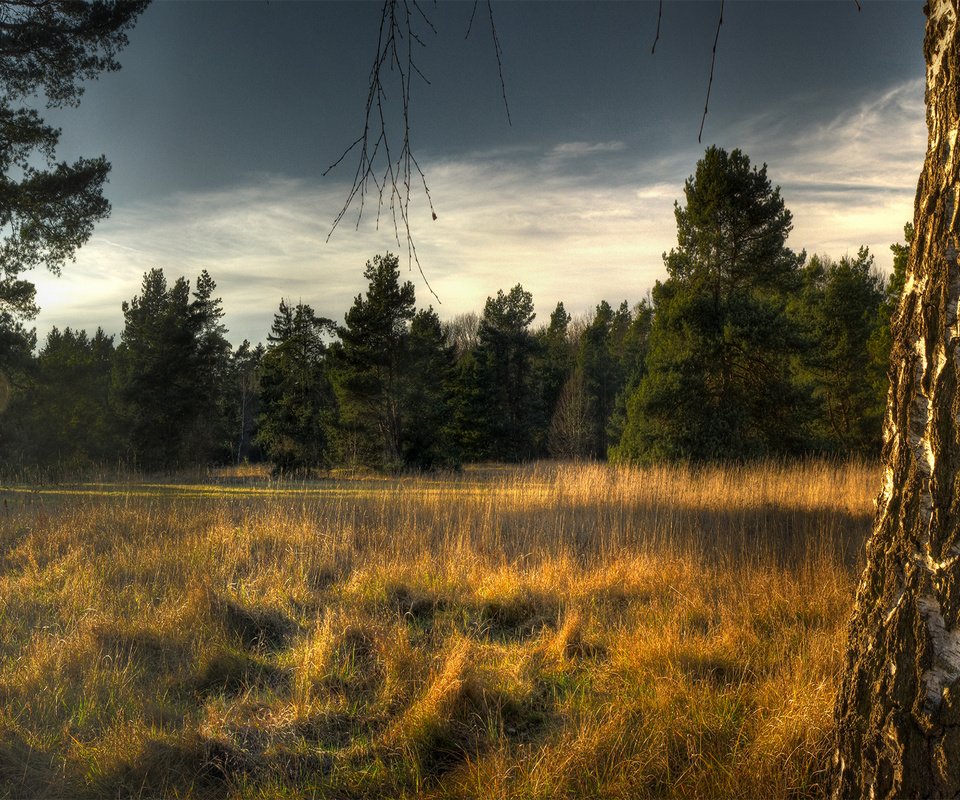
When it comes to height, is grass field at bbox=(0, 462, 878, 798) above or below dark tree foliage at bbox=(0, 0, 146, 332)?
below

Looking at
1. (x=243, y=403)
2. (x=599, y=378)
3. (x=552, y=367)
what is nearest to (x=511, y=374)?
(x=552, y=367)

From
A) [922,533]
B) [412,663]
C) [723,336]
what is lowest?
[412,663]

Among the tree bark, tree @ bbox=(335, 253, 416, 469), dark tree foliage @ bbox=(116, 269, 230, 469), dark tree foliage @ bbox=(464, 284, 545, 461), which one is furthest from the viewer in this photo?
dark tree foliage @ bbox=(464, 284, 545, 461)

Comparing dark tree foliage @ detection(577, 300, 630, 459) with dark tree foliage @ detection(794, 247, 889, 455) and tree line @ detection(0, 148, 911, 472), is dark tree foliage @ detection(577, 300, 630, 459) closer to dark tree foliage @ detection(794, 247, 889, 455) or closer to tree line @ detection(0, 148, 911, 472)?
tree line @ detection(0, 148, 911, 472)

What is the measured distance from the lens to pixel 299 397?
31172 mm

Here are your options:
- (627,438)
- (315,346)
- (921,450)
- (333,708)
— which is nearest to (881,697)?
(921,450)

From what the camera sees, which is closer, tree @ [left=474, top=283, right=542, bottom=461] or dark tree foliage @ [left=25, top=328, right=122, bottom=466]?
Answer: dark tree foliage @ [left=25, top=328, right=122, bottom=466]

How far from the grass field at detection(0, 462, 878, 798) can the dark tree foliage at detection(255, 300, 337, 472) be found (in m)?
23.9

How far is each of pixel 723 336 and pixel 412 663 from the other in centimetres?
1490

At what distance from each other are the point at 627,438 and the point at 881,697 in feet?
52.2

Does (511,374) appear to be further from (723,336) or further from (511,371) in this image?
(723,336)

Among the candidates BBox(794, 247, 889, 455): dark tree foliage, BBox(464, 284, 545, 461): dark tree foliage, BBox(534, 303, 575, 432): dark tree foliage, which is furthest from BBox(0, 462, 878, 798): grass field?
BBox(534, 303, 575, 432): dark tree foliage

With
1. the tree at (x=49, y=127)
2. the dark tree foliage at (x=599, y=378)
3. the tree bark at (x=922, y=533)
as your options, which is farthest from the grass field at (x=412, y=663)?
the dark tree foliage at (x=599, y=378)

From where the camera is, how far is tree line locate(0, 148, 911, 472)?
16.3m
